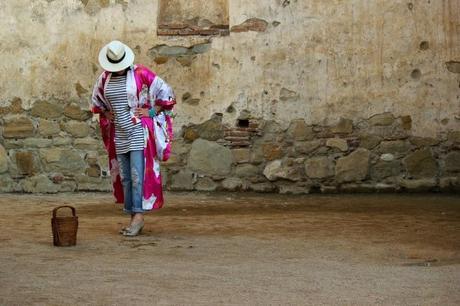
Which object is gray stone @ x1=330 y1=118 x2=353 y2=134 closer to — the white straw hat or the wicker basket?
the white straw hat

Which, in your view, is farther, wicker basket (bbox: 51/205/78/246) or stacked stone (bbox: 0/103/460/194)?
stacked stone (bbox: 0/103/460/194)

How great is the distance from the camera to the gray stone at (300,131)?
1125 centimetres

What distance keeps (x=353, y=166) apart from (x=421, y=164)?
2.32 ft

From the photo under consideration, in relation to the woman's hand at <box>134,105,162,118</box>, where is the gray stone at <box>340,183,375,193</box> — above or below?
below

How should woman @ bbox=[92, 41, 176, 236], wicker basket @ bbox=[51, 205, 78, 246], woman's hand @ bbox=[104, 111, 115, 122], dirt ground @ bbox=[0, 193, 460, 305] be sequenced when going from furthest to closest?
woman's hand @ bbox=[104, 111, 115, 122]
woman @ bbox=[92, 41, 176, 236]
wicker basket @ bbox=[51, 205, 78, 246]
dirt ground @ bbox=[0, 193, 460, 305]

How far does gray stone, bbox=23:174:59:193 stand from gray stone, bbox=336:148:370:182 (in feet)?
9.78

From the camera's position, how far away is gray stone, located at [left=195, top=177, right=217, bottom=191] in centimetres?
1130

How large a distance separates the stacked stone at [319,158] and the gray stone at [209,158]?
1cm

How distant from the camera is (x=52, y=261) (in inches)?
277

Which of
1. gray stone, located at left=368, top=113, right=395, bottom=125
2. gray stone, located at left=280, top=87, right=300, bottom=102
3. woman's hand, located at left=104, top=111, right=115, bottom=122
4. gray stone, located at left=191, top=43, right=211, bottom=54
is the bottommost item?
gray stone, located at left=368, top=113, right=395, bottom=125

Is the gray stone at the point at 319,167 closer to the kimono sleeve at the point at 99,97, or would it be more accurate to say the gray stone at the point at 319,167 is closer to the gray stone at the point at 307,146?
the gray stone at the point at 307,146

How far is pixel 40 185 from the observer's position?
11.3 meters

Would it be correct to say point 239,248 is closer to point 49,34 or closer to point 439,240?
point 439,240

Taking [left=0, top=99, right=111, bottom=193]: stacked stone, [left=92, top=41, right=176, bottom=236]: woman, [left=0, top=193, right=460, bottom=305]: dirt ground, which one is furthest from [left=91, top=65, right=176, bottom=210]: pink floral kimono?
[left=0, top=99, right=111, bottom=193]: stacked stone
